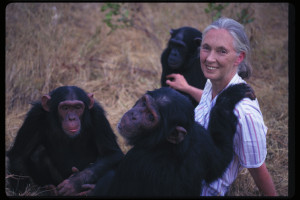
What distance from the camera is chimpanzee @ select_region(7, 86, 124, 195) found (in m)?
3.67

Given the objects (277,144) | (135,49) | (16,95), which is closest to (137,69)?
(135,49)

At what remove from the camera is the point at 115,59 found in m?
7.54

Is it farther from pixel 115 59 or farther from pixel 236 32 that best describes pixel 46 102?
pixel 115 59

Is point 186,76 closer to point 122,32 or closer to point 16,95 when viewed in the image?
point 16,95

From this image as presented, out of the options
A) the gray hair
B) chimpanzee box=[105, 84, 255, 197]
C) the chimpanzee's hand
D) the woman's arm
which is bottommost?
the chimpanzee's hand

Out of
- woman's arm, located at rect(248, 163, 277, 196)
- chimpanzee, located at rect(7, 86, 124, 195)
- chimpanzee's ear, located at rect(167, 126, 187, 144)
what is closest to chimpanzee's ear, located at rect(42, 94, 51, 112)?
chimpanzee, located at rect(7, 86, 124, 195)

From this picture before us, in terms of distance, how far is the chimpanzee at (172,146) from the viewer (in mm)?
2650

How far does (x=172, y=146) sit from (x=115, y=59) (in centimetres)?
508

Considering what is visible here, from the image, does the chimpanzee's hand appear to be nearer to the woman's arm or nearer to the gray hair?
the woman's arm

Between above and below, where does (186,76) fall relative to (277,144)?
above

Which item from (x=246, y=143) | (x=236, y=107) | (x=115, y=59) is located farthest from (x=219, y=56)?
(x=115, y=59)

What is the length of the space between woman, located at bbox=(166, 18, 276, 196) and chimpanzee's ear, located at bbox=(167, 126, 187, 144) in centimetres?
55

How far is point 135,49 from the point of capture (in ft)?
27.3

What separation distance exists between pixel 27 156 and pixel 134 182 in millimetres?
1675
